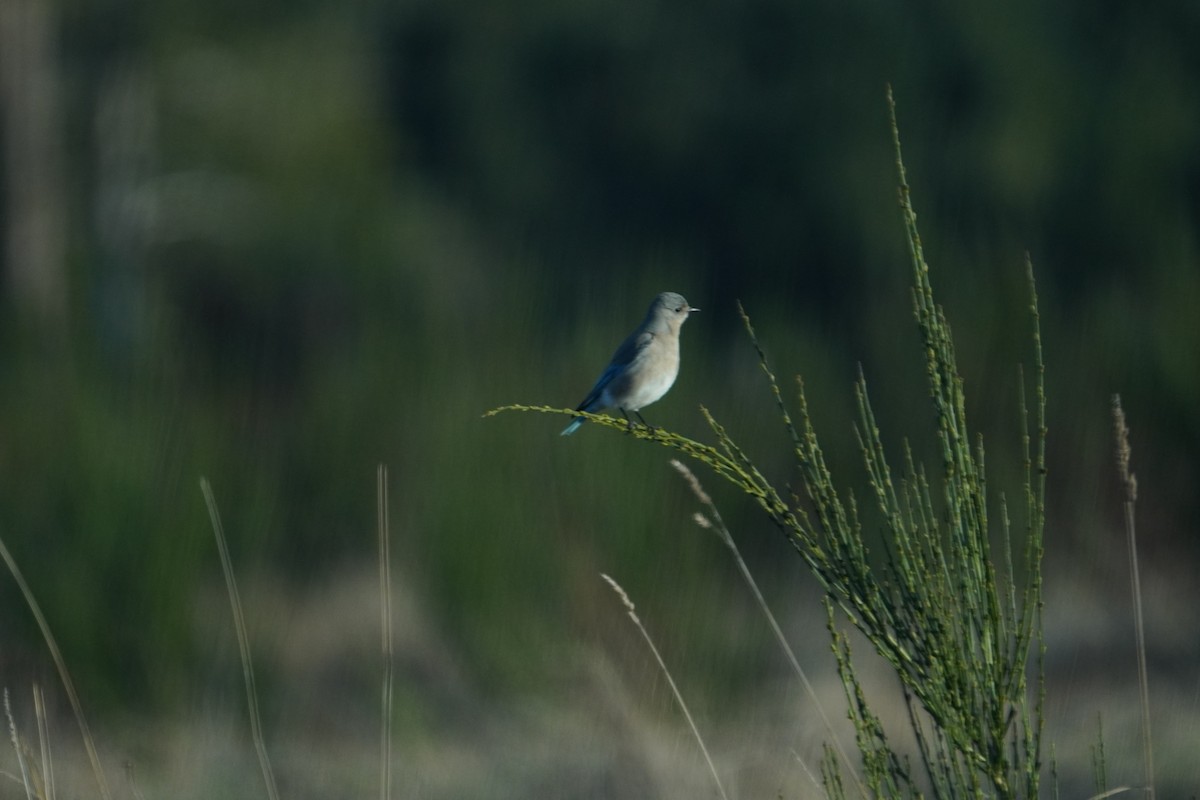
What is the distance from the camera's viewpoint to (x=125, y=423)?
6785 mm

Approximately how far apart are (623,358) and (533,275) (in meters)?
7.87

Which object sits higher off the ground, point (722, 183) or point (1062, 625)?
point (722, 183)

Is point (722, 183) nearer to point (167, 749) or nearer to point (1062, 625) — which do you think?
point (1062, 625)

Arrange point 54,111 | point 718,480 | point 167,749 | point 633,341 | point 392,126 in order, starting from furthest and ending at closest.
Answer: point 392,126, point 54,111, point 718,480, point 167,749, point 633,341

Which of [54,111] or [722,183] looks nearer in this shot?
[54,111]

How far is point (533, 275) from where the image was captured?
1127 cm

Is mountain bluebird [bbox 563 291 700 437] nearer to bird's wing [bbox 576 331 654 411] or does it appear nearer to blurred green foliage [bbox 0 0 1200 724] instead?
bird's wing [bbox 576 331 654 411]

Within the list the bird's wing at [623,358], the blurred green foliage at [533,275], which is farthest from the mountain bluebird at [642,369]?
the blurred green foliage at [533,275]

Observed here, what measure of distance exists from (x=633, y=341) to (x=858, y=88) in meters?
9.75

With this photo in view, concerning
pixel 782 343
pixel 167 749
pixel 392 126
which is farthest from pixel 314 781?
pixel 392 126

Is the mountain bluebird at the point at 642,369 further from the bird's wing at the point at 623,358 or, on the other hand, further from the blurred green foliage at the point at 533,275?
the blurred green foliage at the point at 533,275

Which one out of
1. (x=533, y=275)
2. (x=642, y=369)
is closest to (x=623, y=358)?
(x=642, y=369)

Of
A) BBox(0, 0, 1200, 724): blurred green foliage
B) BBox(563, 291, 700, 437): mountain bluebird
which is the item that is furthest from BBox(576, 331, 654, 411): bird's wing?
BBox(0, 0, 1200, 724): blurred green foliage

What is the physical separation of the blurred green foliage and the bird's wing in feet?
10.1
